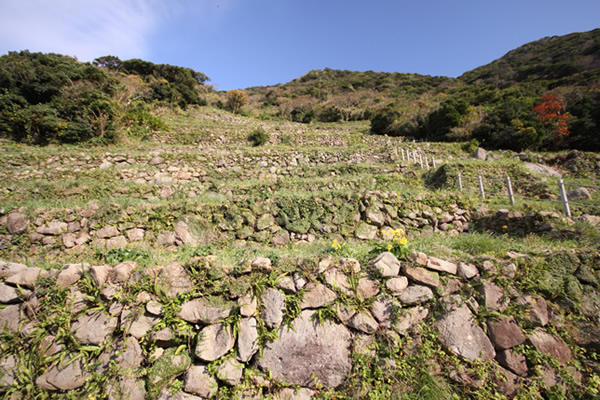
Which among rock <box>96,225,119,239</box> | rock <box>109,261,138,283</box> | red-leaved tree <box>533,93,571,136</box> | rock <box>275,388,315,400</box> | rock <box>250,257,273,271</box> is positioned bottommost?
rock <box>275,388,315,400</box>

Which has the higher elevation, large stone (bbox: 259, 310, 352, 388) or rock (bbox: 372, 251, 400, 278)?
rock (bbox: 372, 251, 400, 278)

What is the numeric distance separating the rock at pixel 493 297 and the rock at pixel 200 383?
334 centimetres

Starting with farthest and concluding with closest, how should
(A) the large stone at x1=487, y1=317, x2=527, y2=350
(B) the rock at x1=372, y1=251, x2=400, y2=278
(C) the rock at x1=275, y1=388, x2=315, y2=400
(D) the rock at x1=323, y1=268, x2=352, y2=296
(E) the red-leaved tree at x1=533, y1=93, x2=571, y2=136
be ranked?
1. (E) the red-leaved tree at x1=533, y1=93, x2=571, y2=136
2. (B) the rock at x1=372, y1=251, x2=400, y2=278
3. (D) the rock at x1=323, y1=268, x2=352, y2=296
4. (A) the large stone at x1=487, y1=317, x2=527, y2=350
5. (C) the rock at x1=275, y1=388, x2=315, y2=400

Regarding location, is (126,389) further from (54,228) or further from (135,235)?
(54,228)

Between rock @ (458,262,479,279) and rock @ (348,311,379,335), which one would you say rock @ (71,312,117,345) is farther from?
rock @ (458,262,479,279)

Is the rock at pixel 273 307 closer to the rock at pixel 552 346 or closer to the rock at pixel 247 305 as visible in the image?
the rock at pixel 247 305

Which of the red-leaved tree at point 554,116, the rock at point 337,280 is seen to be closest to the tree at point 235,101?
the red-leaved tree at point 554,116

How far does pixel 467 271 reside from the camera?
107 inches

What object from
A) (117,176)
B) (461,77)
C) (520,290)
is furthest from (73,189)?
(461,77)

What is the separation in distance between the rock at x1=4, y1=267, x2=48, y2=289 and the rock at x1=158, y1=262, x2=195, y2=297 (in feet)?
4.26

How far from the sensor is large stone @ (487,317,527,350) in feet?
7.90

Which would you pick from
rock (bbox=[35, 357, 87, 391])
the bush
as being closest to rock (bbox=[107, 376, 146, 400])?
rock (bbox=[35, 357, 87, 391])

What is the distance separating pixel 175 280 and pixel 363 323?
7.55ft

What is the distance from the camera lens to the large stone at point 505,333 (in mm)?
2408
